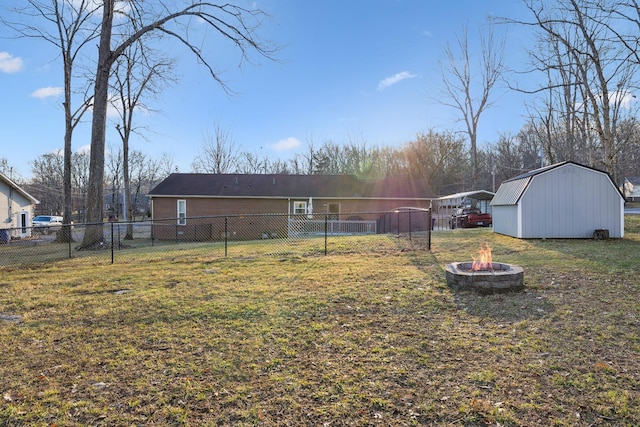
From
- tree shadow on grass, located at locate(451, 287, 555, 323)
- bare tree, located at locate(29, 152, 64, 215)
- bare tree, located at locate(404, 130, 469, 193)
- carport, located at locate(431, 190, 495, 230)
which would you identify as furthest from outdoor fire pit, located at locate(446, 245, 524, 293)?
bare tree, located at locate(29, 152, 64, 215)

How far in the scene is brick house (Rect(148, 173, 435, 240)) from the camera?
22.2 meters

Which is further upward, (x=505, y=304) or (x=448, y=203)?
(x=448, y=203)

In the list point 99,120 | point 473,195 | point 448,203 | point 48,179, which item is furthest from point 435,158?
point 48,179

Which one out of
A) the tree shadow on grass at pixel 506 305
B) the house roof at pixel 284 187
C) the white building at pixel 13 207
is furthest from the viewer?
the house roof at pixel 284 187

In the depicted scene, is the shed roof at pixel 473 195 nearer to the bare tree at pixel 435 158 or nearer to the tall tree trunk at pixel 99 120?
the bare tree at pixel 435 158

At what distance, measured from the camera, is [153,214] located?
23.2 m

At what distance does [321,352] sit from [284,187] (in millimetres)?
21256

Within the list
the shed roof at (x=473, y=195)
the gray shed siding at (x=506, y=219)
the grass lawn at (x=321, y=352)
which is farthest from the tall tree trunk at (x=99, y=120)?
the shed roof at (x=473, y=195)

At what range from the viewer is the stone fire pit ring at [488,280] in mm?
5297

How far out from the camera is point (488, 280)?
5.31 metres

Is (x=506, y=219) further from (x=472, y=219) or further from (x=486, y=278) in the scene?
(x=486, y=278)

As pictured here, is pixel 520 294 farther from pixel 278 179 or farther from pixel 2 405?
pixel 278 179

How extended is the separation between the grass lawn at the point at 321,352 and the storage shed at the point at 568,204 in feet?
18.3

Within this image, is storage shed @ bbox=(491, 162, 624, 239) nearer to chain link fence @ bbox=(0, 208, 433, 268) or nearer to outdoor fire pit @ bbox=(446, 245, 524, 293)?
chain link fence @ bbox=(0, 208, 433, 268)
